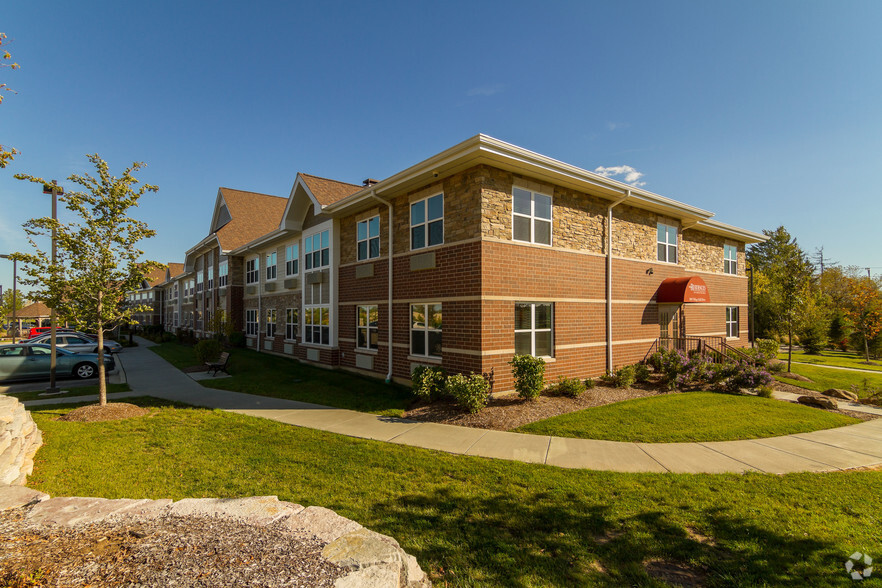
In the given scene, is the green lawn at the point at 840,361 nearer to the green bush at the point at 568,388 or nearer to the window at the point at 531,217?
the green bush at the point at 568,388

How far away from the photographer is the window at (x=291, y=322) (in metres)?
19.3

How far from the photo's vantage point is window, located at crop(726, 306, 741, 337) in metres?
19.2

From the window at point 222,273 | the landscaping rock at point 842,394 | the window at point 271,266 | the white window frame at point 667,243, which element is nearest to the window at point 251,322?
the window at point 271,266

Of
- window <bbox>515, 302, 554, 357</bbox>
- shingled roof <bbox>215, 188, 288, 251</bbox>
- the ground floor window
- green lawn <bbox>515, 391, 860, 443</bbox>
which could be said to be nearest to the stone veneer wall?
green lawn <bbox>515, 391, 860, 443</bbox>

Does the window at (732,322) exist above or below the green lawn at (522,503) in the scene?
above

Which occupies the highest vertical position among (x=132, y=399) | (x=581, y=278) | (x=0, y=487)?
(x=581, y=278)

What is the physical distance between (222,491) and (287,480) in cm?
79

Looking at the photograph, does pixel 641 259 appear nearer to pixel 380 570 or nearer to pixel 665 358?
pixel 665 358

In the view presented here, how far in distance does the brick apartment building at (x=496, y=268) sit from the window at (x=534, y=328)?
4cm

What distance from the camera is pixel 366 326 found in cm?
1412

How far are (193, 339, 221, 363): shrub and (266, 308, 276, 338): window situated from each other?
12.0ft

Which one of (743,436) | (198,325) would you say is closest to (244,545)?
(743,436)

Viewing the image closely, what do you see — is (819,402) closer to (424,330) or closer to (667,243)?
(667,243)

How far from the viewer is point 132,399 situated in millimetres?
11078
